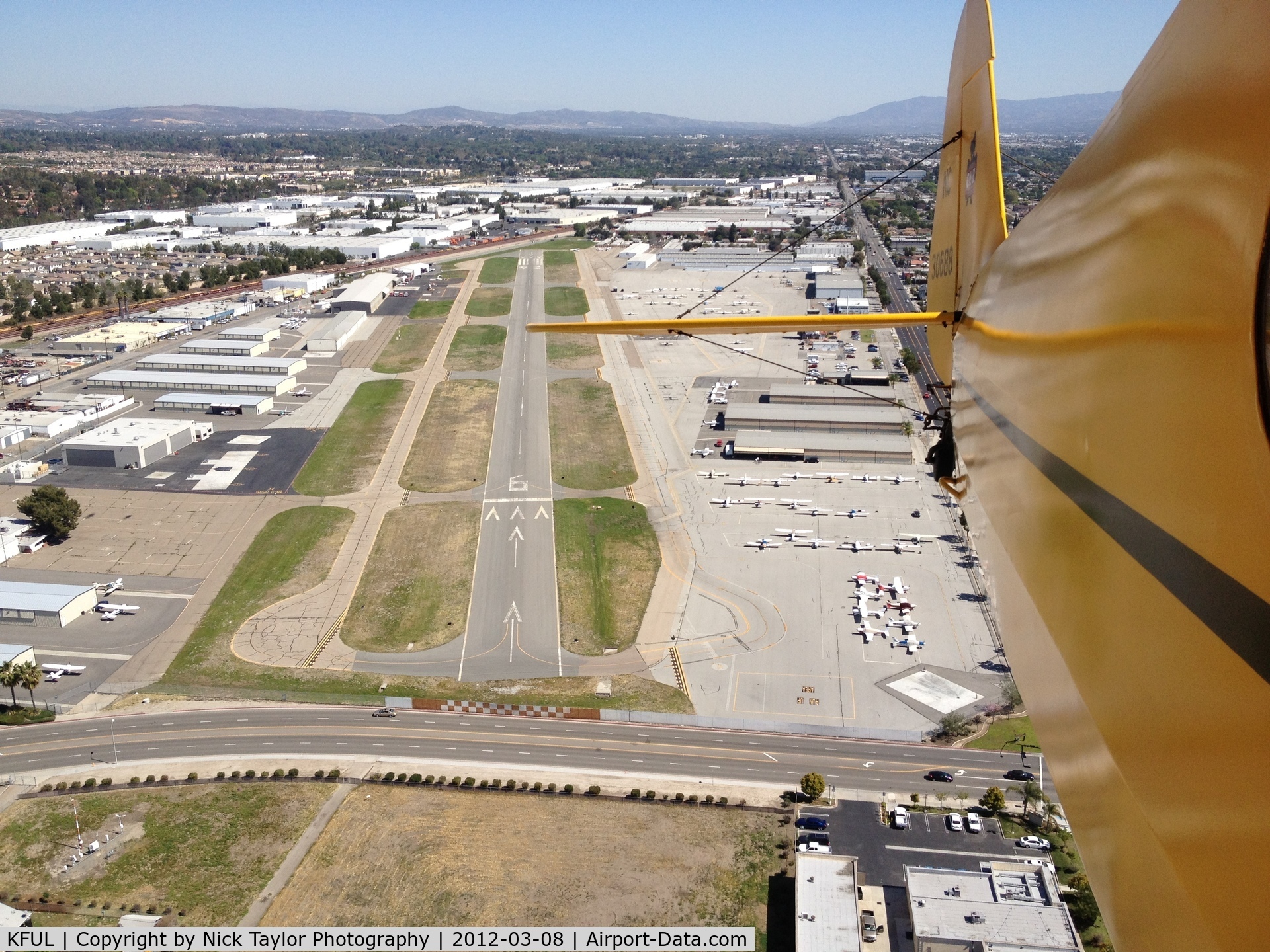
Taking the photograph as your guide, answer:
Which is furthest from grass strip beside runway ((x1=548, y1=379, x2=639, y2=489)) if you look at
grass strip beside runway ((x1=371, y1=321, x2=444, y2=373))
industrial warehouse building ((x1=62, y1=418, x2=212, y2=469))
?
industrial warehouse building ((x1=62, y1=418, x2=212, y2=469))

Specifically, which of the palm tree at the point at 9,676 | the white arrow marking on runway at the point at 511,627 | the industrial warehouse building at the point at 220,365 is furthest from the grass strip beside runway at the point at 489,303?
the palm tree at the point at 9,676

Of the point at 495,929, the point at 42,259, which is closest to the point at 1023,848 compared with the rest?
the point at 495,929

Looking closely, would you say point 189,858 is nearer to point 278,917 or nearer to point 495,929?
point 278,917

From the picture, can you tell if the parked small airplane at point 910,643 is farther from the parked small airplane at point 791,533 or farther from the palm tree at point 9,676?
the palm tree at point 9,676

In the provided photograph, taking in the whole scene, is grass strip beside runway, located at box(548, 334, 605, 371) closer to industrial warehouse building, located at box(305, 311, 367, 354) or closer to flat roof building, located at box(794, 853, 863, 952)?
industrial warehouse building, located at box(305, 311, 367, 354)

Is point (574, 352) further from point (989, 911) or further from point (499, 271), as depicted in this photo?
point (989, 911)
